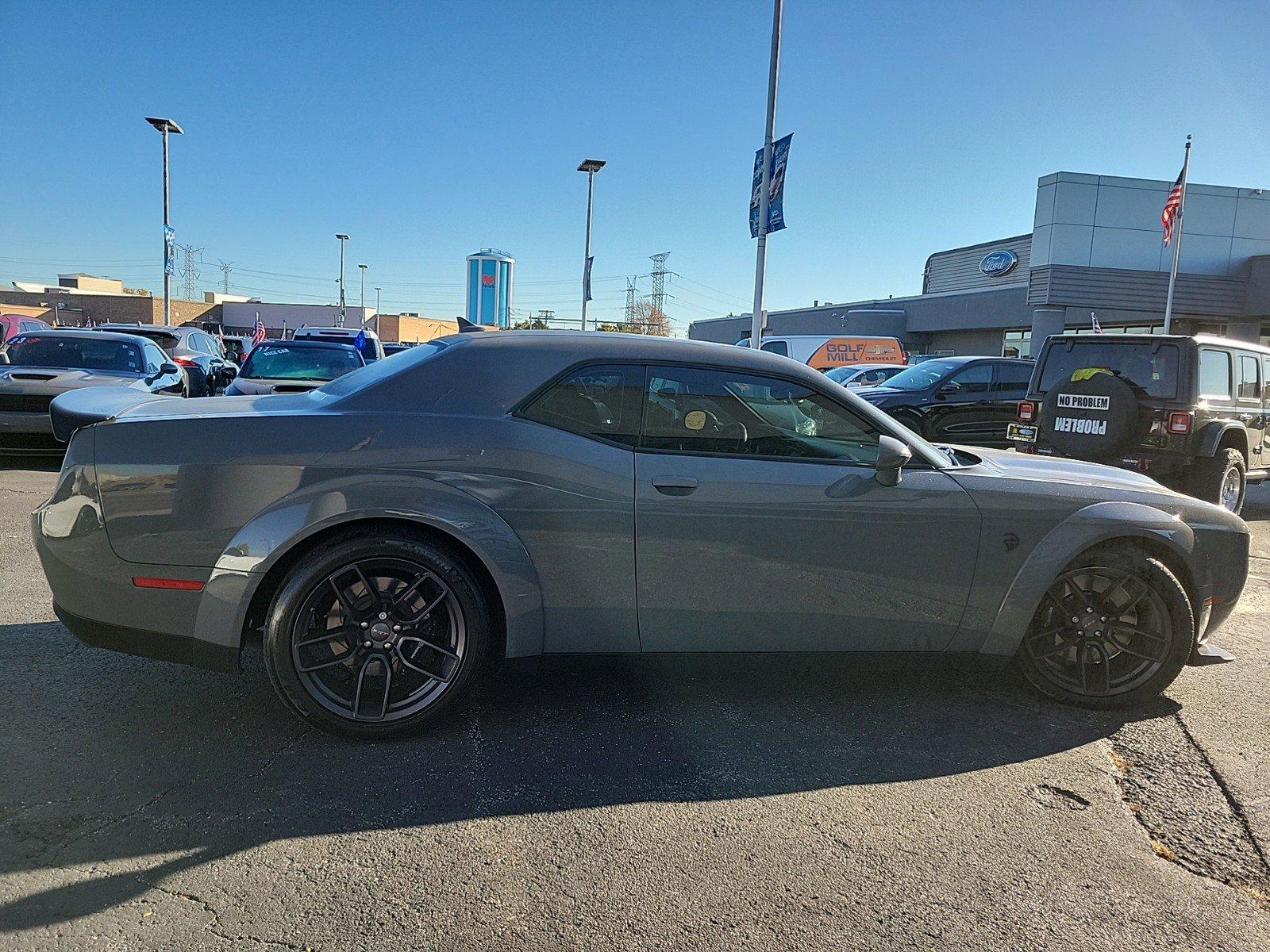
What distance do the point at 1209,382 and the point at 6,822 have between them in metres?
9.40

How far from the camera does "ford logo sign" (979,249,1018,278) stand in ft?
131

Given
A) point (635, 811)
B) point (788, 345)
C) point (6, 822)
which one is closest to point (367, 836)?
point (635, 811)

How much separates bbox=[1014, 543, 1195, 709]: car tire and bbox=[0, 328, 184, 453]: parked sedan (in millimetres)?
8287

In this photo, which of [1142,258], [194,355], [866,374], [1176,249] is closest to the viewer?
[194,355]

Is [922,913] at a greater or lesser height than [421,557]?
lesser

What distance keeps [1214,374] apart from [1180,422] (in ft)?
2.87

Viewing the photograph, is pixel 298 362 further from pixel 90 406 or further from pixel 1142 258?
pixel 1142 258

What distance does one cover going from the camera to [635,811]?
2.81 m

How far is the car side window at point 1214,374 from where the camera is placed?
8.13 m

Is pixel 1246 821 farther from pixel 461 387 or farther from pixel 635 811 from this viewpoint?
pixel 461 387

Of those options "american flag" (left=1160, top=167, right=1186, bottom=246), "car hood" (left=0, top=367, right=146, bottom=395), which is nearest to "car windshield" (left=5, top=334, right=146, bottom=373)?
"car hood" (left=0, top=367, right=146, bottom=395)

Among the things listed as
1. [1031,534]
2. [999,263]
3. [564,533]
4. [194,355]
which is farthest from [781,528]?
[999,263]

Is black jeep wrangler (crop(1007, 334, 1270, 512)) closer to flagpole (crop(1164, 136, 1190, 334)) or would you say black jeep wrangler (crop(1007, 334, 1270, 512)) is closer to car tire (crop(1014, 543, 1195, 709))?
car tire (crop(1014, 543, 1195, 709))

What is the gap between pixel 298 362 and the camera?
1092 centimetres
